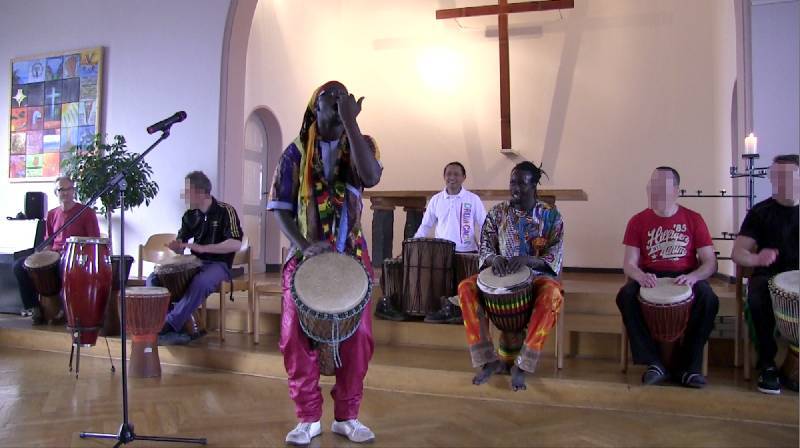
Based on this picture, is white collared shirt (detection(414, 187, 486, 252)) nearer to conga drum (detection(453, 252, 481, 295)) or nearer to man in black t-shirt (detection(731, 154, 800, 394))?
conga drum (detection(453, 252, 481, 295))

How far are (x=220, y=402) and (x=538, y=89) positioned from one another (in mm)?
6080

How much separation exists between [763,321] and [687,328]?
0.36 meters

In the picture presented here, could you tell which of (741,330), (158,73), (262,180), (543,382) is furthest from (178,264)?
(262,180)

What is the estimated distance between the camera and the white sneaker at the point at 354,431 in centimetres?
274

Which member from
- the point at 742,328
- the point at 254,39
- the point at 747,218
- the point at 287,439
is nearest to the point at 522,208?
the point at 747,218

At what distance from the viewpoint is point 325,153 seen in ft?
8.74

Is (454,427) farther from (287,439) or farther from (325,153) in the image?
(325,153)

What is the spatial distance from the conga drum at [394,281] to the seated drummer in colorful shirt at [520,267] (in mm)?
1151

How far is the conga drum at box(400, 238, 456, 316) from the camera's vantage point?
4.54 m

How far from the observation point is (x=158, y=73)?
6.40 meters

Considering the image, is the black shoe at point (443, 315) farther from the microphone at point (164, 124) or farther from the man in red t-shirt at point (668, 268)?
the microphone at point (164, 124)

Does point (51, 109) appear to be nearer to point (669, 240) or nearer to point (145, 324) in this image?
point (145, 324)

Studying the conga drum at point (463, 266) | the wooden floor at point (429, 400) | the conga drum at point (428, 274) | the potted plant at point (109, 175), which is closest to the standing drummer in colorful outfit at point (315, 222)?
the wooden floor at point (429, 400)

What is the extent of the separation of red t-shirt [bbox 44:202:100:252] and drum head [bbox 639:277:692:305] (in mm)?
4276
